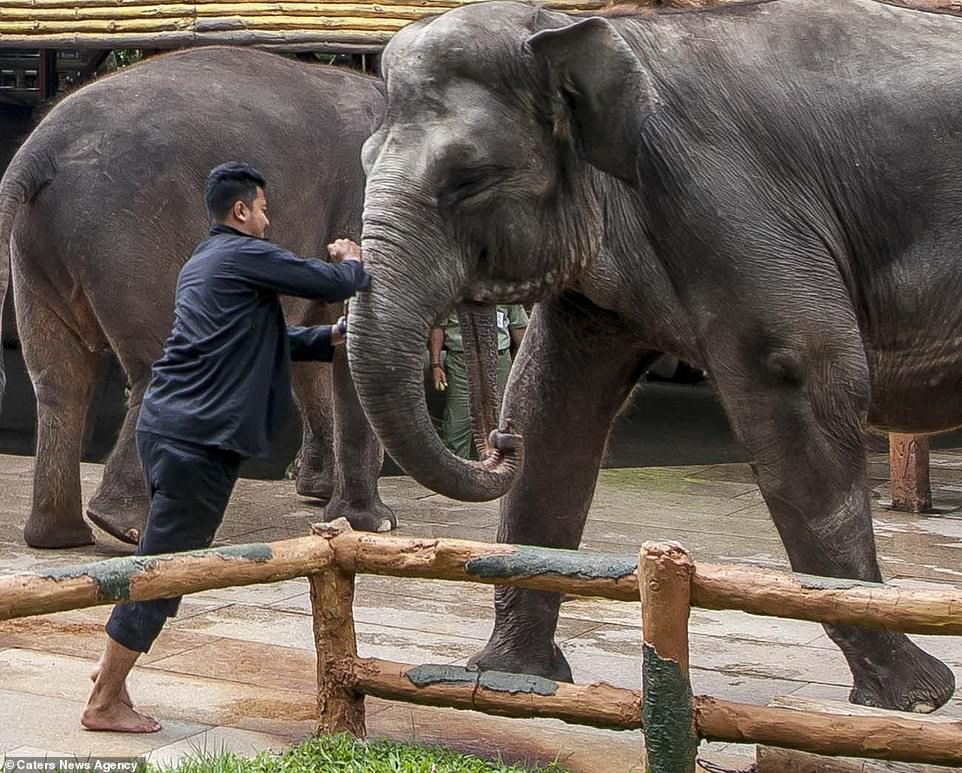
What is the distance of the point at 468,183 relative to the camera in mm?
4449

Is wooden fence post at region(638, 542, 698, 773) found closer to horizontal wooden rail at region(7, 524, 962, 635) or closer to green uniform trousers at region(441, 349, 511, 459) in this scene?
horizontal wooden rail at region(7, 524, 962, 635)

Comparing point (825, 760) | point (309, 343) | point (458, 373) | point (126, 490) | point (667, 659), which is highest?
point (309, 343)

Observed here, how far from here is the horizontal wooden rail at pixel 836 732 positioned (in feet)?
13.0

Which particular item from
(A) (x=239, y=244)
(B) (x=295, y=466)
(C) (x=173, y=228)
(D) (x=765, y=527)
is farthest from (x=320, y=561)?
(B) (x=295, y=466)

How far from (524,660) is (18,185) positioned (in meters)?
2.99

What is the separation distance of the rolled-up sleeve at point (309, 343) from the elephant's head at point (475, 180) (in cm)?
52

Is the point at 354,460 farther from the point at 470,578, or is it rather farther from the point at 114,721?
the point at 470,578

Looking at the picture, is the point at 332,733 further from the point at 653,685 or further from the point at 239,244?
the point at 239,244

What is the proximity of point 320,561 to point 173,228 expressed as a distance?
2777mm

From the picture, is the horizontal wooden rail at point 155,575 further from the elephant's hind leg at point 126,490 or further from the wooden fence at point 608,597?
the elephant's hind leg at point 126,490

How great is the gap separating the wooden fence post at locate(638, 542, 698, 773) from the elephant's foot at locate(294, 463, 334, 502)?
4.59 meters

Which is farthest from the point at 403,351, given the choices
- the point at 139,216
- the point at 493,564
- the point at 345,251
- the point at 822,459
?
the point at 139,216

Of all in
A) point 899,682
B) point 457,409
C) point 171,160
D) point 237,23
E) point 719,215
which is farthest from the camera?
point 457,409

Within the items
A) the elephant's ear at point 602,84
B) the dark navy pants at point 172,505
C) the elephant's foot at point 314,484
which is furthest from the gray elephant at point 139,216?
the elephant's ear at point 602,84
